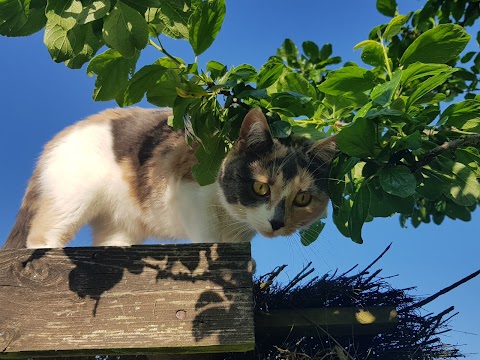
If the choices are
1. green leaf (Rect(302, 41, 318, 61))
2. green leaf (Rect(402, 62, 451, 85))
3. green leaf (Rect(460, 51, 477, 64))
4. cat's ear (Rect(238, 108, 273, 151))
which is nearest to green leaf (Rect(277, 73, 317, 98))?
cat's ear (Rect(238, 108, 273, 151))

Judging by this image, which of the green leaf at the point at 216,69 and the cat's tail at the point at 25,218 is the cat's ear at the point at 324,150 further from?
the cat's tail at the point at 25,218

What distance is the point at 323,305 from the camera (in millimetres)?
1828

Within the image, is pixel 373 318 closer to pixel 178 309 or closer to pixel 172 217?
pixel 178 309

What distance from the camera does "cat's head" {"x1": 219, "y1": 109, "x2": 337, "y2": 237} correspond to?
2062mm

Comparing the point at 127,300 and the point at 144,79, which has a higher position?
the point at 144,79

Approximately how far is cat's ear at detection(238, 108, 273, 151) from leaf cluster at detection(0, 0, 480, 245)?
0.11 ft

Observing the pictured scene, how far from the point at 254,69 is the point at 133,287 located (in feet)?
2.40

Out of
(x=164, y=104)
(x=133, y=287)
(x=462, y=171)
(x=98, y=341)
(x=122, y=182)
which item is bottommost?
(x=98, y=341)

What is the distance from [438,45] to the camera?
4.76ft

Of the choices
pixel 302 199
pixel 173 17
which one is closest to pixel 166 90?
pixel 173 17

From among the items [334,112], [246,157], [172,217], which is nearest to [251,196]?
[246,157]

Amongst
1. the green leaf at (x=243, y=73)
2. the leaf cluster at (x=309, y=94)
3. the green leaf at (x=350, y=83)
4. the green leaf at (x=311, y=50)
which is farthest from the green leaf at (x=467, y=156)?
the green leaf at (x=311, y=50)

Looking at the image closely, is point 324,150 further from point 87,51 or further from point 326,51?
point 326,51

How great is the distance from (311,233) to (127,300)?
2.87 feet
